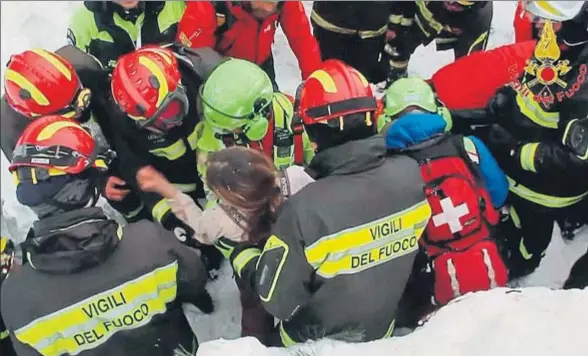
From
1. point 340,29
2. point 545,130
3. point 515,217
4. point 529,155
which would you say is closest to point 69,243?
point 529,155

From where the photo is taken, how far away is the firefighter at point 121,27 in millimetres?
3896

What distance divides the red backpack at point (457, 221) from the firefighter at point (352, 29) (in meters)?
1.75

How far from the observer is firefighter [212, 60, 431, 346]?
251 cm

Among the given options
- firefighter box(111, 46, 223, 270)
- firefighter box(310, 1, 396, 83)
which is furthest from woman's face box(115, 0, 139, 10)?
firefighter box(310, 1, 396, 83)

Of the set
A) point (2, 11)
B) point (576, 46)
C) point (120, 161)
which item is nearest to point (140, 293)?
point (120, 161)

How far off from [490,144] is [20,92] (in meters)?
2.22

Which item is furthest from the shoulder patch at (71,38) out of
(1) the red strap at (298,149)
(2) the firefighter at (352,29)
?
(2) the firefighter at (352,29)

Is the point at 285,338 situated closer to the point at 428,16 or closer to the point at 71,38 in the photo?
the point at 71,38

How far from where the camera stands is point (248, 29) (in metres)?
3.94

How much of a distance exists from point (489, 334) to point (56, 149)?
1.67 m

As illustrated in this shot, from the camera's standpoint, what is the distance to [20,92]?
132 inches

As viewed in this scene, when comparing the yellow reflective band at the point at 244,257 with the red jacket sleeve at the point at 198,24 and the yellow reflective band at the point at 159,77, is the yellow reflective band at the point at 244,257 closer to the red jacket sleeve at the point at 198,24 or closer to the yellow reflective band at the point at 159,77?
the yellow reflective band at the point at 159,77

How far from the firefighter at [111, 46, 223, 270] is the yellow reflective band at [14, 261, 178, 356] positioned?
0.72 meters

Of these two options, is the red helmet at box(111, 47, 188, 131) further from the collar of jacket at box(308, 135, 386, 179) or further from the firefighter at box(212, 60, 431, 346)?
the collar of jacket at box(308, 135, 386, 179)
